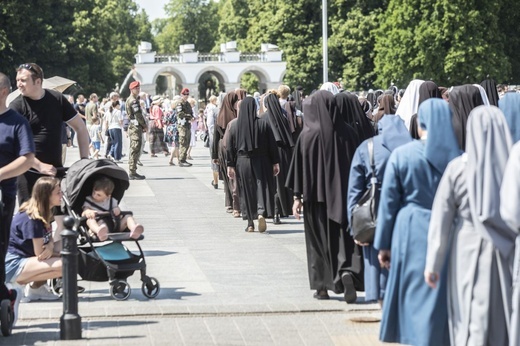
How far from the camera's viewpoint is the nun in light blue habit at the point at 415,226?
7.70m

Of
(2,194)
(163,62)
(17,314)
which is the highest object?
(2,194)

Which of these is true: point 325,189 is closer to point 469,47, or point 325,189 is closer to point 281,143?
point 281,143

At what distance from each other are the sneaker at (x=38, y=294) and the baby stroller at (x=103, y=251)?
0.36 meters

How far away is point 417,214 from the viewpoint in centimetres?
788

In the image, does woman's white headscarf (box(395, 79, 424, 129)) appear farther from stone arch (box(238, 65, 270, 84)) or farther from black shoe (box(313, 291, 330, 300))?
stone arch (box(238, 65, 270, 84))

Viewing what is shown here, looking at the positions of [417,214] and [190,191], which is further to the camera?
[190,191]

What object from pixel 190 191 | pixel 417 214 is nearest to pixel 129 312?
pixel 417 214

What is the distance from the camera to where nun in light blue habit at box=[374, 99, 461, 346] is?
770 centimetres

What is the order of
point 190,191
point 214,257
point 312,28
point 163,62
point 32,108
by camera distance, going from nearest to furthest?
point 32,108 < point 214,257 < point 190,191 < point 312,28 < point 163,62

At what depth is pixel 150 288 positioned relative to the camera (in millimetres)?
11555

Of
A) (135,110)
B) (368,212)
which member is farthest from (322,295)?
(135,110)

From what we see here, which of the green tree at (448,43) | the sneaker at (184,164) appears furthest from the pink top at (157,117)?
the green tree at (448,43)

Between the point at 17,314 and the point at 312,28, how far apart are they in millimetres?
69033

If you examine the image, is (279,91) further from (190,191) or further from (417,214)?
(417,214)
